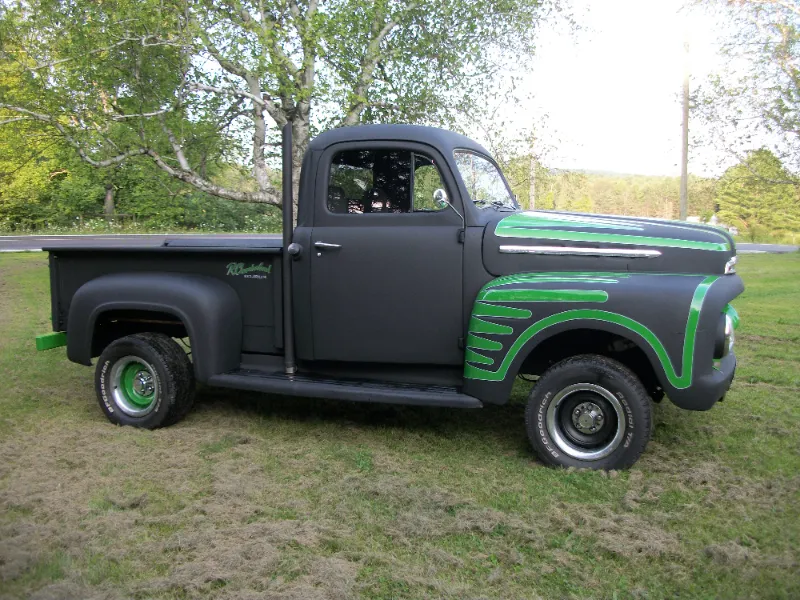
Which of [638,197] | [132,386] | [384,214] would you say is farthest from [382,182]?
[638,197]

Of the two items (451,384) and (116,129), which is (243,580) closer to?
(451,384)

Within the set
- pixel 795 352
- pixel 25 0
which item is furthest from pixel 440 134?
pixel 25 0

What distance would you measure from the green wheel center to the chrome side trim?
273cm

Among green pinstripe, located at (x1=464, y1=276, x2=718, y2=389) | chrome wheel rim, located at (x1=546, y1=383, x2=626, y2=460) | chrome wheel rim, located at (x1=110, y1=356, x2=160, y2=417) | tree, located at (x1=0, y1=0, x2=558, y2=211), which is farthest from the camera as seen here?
tree, located at (x1=0, y1=0, x2=558, y2=211)

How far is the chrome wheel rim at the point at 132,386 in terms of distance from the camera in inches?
187

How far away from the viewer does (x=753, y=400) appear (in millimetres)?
5180

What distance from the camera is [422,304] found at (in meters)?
4.15

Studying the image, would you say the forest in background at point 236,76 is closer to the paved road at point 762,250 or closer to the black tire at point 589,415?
the black tire at point 589,415

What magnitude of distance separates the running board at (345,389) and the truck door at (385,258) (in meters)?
0.17

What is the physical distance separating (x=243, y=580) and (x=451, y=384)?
1929 mm

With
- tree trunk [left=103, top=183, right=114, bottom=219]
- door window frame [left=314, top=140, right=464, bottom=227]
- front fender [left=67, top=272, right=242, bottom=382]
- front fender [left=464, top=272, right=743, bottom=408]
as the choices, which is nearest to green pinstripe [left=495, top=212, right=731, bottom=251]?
front fender [left=464, top=272, right=743, bottom=408]

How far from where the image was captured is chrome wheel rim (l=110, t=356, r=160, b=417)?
475cm

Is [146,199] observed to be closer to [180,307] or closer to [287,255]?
[180,307]

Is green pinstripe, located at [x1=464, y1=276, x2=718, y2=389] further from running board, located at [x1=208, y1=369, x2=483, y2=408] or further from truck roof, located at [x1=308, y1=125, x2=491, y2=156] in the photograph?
truck roof, located at [x1=308, y1=125, x2=491, y2=156]
